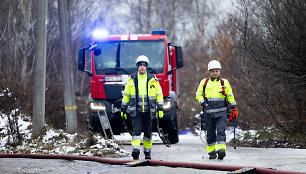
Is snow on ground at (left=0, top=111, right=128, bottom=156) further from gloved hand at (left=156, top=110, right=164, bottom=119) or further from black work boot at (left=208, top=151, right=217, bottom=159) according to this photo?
black work boot at (left=208, top=151, right=217, bottom=159)

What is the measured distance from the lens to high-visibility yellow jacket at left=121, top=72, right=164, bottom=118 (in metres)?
10.4

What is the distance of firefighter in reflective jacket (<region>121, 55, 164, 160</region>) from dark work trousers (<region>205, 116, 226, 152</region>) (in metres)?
0.98

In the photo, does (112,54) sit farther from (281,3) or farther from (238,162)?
(238,162)

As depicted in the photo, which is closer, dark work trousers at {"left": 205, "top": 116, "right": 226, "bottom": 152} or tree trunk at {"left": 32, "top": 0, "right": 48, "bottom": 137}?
dark work trousers at {"left": 205, "top": 116, "right": 226, "bottom": 152}

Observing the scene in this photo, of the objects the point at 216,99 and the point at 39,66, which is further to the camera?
the point at 39,66

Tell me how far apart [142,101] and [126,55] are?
5.21 m

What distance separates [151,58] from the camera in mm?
15414

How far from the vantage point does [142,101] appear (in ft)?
34.0

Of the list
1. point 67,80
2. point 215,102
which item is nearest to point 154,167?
point 215,102

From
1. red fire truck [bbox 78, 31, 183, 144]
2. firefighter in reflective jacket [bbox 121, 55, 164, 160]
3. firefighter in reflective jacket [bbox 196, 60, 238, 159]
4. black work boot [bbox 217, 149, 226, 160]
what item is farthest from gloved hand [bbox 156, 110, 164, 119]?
red fire truck [bbox 78, 31, 183, 144]

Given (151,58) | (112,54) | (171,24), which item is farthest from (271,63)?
(171,24)

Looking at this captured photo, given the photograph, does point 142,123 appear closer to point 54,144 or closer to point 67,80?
point 54,144

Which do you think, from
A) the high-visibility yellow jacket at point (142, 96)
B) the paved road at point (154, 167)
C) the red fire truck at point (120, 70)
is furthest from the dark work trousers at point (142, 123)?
the red fire truck at point (120, 70)

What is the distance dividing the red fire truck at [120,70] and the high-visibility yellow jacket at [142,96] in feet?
15.0
